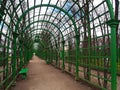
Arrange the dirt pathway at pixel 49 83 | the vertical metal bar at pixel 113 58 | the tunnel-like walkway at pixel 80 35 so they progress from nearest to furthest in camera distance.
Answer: the vertical metal bar at pixel 113 58 < the tunnel-like walkway at pixel 80 35 < the dirt pathway at pixel 49 83

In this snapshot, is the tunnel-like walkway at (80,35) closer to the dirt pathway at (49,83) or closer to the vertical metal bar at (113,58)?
the vertical metal bar at (113,58)

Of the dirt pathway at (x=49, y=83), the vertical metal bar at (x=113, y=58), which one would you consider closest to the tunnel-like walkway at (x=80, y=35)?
the vertical metal bar at (x=113, y=58)

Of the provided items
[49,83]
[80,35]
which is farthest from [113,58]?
[80,35]

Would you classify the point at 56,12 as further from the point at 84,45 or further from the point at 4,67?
the point at 4,67

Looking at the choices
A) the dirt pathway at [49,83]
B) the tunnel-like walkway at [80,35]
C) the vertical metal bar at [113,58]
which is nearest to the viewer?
the vertical metal bar at [113,58]

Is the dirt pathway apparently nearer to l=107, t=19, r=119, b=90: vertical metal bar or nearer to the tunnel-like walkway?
the tunnel-like walkway

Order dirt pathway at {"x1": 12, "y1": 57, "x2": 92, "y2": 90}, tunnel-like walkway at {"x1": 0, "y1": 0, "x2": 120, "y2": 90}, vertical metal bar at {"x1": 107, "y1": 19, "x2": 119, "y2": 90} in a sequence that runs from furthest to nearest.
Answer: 1. dirt pathway at {"x1": 12, "y1": 57, "x2": 92, "y2": 90}
2. tunnel-like walkway at {"x1": 0, "y1": 0, "x2": 120, "y2": 90}
3. vertical metal bar at {"x1": 107, "y1": 19, "x2": 119, "y2": 90}

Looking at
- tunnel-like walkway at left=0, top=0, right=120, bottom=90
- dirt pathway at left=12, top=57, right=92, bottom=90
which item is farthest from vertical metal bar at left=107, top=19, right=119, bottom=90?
dirt pathway at left=12, top=57, right=92, bottom=90

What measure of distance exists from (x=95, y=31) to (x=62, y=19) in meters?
6.66

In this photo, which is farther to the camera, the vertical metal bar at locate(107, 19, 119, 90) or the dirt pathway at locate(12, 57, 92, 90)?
the dirt pathway at locate(12, 57, 92, 90)

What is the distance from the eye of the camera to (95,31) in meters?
8.86

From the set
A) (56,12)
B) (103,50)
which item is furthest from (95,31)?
(56,12)

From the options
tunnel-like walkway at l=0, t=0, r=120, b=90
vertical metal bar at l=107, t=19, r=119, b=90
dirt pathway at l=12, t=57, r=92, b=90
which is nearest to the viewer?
vertical metal bar at l=107, t=19, r=119, b=90

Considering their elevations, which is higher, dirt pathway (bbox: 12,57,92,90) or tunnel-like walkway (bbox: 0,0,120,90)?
tunnel-like walkway (bbox: 0,0,120,90)
